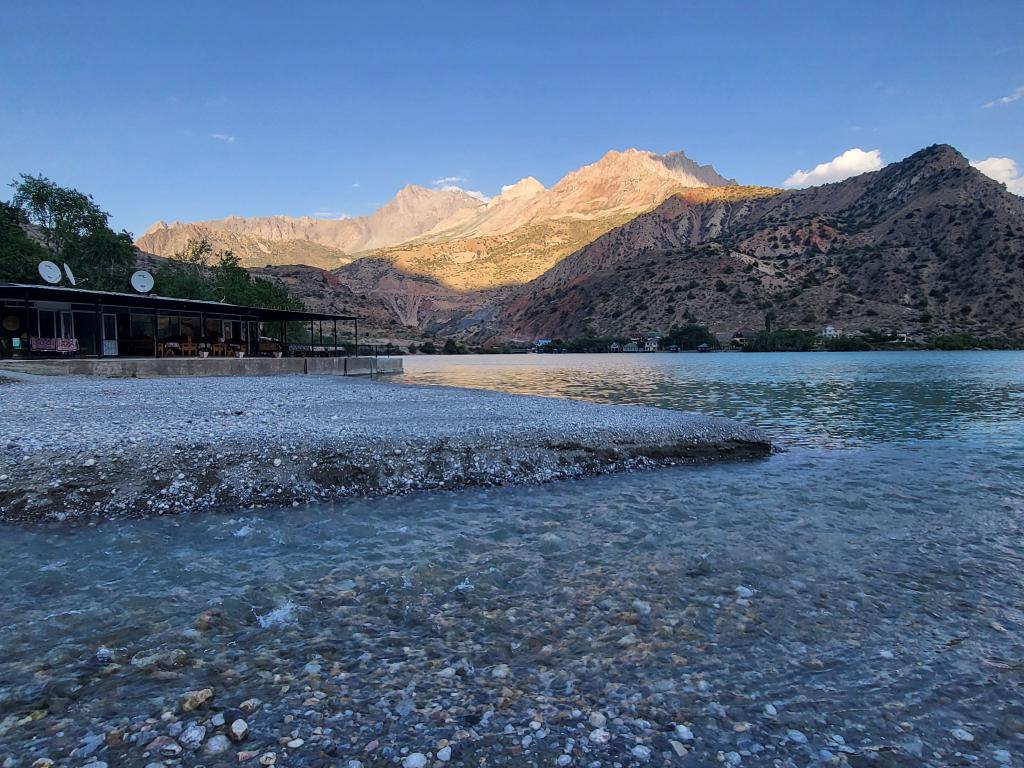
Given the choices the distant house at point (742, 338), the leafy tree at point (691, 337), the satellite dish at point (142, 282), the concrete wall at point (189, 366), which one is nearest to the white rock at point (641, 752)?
the concrete wall at point (189, 366)

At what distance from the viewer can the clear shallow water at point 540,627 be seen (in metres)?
3.85

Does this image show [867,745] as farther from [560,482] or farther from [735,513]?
[560,482]

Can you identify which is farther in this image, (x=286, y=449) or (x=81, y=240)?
(x=81, y=240)

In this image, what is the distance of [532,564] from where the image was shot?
689 centimetres

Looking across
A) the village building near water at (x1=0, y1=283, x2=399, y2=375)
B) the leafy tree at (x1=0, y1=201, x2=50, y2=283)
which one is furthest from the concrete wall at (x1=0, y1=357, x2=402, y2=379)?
the leafy tree at (x1=0, y1=201, x2=50, y2=283)

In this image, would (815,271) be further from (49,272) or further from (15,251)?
(15,251)

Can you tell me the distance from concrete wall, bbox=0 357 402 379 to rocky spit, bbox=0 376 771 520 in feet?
35.5

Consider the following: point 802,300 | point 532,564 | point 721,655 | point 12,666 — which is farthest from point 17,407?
point 802,300

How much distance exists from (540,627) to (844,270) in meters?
123

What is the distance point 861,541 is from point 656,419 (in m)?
8.28

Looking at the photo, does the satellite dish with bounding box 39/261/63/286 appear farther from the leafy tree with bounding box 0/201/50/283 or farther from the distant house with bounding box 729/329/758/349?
the distant house with bounding box 729/329/758/349

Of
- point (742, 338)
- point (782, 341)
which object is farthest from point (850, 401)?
point (742, 338)

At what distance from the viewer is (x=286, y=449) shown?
1070cm

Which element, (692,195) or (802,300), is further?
(692,195)
